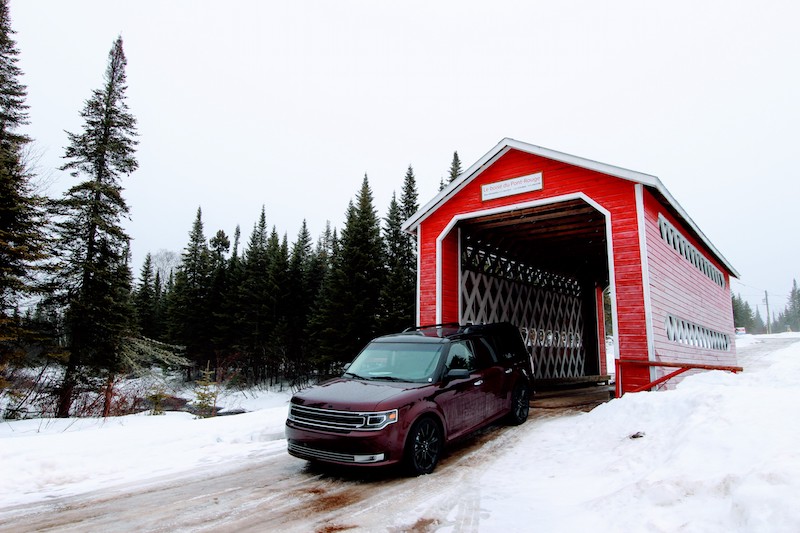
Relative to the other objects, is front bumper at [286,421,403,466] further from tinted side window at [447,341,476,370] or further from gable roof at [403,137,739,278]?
gable roof at [403,137,739,278]

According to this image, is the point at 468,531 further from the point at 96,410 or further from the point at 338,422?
the point at 96,410

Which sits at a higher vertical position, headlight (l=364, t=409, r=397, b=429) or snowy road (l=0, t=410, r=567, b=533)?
headlight (l=364, t=409, r=397, b=429)

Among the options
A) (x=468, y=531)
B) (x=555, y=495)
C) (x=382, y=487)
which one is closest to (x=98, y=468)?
(x=382, y=487)

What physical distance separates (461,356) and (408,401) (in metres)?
1.69

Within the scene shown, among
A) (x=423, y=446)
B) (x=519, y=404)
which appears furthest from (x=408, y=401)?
(x=519, y=404)

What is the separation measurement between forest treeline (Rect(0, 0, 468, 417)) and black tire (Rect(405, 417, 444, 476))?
1271 centimetres

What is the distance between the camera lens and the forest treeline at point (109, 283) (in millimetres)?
13906

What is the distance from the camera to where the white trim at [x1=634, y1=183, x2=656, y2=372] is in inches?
349

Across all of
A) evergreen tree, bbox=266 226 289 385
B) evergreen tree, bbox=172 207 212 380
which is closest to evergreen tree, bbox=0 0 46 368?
evergreen tree, bbox=266 226 289 385

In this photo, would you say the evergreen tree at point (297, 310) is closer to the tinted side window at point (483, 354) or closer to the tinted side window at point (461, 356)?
the tinted side window at point (483, 354)

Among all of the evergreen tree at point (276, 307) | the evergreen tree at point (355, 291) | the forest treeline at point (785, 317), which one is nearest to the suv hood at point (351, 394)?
the evergreen tree at point (355, 291)

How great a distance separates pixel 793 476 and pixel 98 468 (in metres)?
7.30

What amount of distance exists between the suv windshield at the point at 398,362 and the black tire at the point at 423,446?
612 mm

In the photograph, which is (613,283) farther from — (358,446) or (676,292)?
Answer: (358,446)
